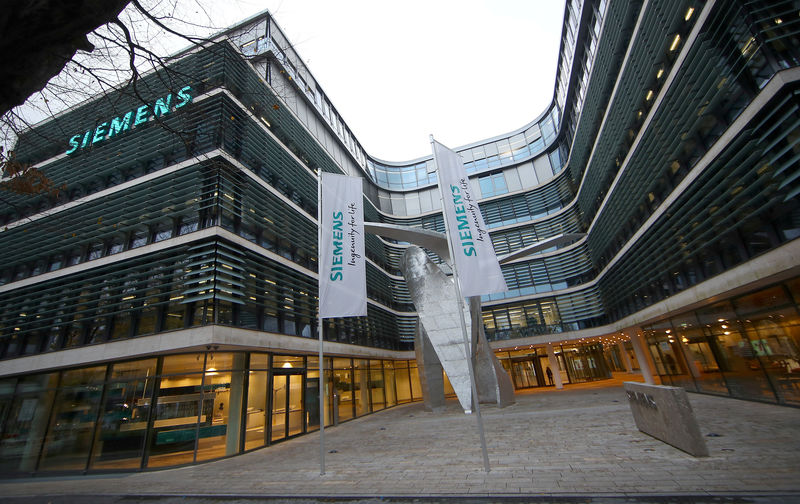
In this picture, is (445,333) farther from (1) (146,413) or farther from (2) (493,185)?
(2) (493,185)

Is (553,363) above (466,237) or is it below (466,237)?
below

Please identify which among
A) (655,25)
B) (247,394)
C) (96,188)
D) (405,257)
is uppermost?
(655,25)

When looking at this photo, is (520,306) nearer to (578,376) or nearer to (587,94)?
(578,376)

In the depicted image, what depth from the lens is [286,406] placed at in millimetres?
→ 13516

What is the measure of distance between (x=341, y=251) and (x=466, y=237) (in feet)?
10.3

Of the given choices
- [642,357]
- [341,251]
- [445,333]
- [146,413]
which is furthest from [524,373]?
[146,413]

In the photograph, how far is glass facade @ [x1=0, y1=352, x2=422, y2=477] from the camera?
10.5 metres

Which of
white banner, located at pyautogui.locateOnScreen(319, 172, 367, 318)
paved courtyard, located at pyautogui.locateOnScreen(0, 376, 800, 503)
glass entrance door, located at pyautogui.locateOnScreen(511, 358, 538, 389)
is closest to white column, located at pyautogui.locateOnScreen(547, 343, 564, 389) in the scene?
glass entrance door, located at pyautogui.locateOnScreen(511, 358, 538, 389)

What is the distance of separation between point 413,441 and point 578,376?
22.6 metres

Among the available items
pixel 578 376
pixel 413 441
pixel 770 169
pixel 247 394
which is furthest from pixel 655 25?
pixel 578 376

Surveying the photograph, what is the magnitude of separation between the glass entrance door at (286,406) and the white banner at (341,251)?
7.17 meters

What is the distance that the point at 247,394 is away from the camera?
11789 millimetres

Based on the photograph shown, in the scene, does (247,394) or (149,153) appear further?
(149,153)

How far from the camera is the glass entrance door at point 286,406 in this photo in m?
12.9
